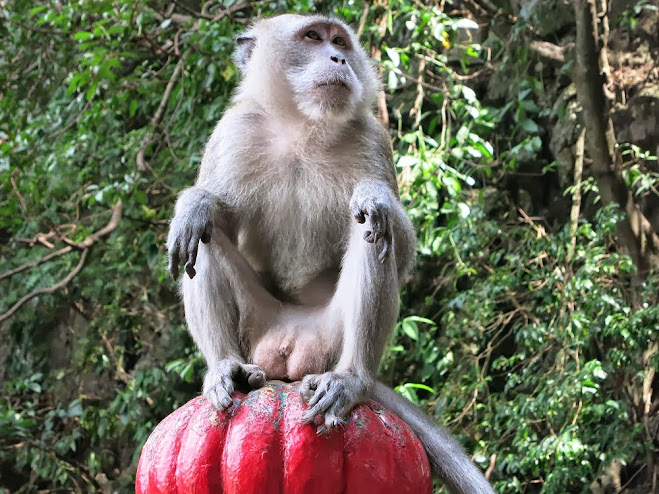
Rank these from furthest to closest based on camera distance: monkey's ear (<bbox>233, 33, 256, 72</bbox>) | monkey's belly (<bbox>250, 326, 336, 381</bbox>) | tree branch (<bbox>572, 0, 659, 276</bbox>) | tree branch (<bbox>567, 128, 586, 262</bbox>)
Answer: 1. tree branch (<bbox>567, 128, 586, 262</bbox>)
2. tree branch (<bbox>572, 0, 659, 276</bbox>)
3. monkey's ear (<bbox>233, 33, 256, 72</bbox>)
4. monkey's belly (<bbox>250, 326, 336, 381</bbox>)

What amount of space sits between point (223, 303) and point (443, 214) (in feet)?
12.0

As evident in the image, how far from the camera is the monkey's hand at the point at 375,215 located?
98.7 inches

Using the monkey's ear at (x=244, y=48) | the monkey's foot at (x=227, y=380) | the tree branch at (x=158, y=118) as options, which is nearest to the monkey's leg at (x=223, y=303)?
the monkey's foot at (x=227, y=380)

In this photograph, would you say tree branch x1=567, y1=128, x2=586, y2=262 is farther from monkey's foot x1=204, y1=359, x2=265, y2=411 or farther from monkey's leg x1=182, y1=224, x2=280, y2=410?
monkey's foot x1=204, y1=359, x2=265, y2=411

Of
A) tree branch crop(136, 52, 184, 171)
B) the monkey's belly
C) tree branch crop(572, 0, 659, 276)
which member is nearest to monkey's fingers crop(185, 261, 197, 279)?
the monkey's belly

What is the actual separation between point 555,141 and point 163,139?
9.96 feet

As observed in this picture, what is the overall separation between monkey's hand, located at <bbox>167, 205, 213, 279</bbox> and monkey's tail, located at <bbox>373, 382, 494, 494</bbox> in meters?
0.77

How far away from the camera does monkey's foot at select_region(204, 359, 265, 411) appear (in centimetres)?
229

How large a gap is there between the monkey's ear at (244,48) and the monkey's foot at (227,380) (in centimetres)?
155

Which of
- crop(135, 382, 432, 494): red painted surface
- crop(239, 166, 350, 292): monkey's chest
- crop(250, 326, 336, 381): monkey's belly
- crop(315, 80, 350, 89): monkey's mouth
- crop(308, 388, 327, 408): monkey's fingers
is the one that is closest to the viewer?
crop(135, 382, 432, 494): red painted surface

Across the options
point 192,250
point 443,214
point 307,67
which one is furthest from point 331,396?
point 443,214

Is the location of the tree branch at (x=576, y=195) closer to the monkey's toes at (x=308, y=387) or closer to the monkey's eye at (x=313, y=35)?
the monkey's eye at (x=313, y=35)

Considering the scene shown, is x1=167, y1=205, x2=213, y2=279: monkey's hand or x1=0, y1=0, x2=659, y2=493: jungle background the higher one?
x1=167, y1=205, x2=213, y2=279: monkey's hand

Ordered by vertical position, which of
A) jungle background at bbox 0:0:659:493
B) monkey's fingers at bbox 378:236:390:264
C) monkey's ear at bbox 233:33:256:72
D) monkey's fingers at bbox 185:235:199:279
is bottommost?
jungle background at bbox 0:0:659:493
